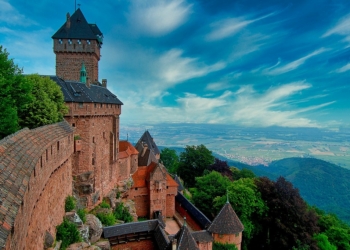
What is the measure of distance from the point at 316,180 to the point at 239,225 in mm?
92120

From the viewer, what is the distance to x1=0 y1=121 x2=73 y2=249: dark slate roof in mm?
4574

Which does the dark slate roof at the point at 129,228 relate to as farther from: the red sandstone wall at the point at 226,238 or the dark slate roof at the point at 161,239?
the red sandstone wall at the point at 226,238

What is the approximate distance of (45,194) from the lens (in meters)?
11.2

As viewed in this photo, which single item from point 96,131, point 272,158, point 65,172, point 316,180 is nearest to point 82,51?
point 96,131

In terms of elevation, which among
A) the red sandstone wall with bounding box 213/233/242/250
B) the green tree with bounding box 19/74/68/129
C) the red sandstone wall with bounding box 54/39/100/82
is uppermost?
the red sandstone wall with bounding box 54/39/100/82

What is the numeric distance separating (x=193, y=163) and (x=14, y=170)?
45.7 metres

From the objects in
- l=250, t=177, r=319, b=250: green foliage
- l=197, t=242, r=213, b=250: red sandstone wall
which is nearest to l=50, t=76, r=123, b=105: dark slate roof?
l=197, t=242, r=213, b=250: red sandstone wall

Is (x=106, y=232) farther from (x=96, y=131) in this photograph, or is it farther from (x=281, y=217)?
(x=281, y=217)

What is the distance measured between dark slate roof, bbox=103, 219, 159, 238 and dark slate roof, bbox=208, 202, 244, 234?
551 centimetres

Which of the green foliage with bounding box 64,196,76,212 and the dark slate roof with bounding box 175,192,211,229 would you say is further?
the dark slate roof with bounding box 175,192,211,229

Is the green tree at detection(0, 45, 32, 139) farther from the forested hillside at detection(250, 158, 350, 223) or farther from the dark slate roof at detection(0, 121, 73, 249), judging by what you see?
the forested hillside at detection(250, 158, 350, 223)

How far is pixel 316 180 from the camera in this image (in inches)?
3979

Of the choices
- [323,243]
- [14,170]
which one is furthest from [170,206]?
[14,170]

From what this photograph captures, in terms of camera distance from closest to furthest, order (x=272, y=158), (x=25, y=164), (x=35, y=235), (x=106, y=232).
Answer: (x=25, y=164) → (x=35, y=235) → (x=106, y=232) → (x=272, y=158)
